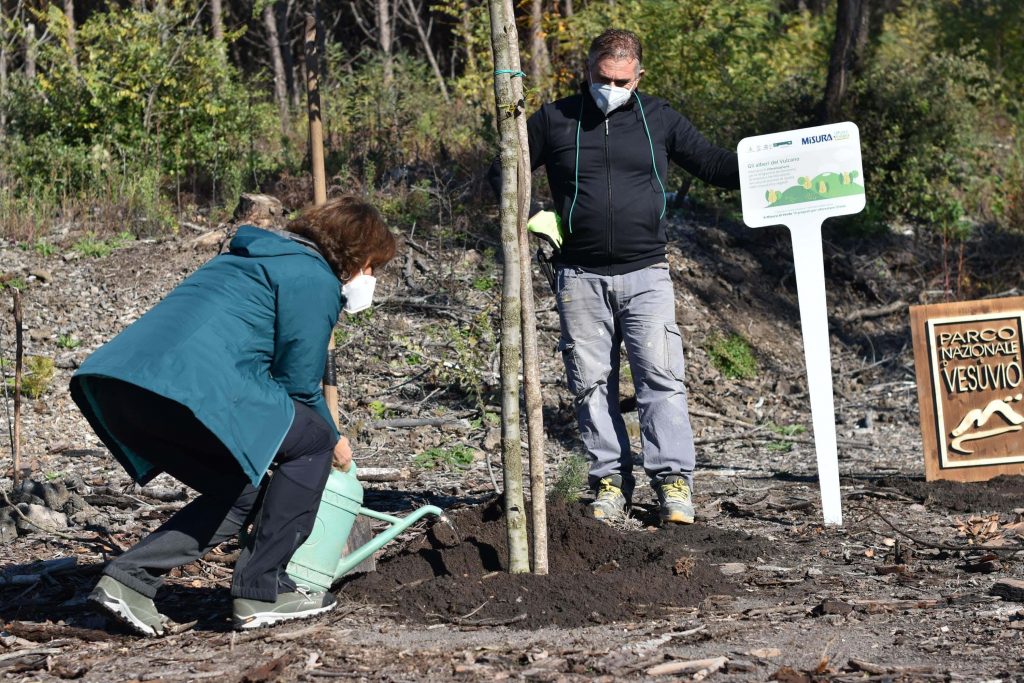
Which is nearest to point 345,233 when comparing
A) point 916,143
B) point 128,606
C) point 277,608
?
point 277,608

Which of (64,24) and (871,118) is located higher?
(64,24)

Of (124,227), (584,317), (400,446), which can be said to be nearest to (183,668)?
(584,317)

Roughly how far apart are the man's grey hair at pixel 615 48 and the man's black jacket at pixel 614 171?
18 cm

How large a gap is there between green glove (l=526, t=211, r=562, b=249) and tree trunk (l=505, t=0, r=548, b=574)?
764mm

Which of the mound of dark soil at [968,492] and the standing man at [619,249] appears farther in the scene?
the mound of dark soil at [968,492]

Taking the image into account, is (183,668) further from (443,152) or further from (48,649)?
(443,152)

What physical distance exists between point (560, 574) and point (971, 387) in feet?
9.20

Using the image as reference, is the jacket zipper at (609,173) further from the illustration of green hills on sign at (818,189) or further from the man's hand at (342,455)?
the man's hand at (342,455)

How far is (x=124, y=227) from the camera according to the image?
11.1 m

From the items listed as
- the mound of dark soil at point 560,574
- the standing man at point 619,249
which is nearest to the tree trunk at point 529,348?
the mound of dark soil at point 560,574

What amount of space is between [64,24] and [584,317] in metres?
9.82

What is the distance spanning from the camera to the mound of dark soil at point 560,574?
3.98 metres

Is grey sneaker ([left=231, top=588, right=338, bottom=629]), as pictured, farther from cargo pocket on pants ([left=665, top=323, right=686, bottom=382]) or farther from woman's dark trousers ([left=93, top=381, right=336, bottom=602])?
cargo pocket on pants ([left=665, top=323, right=686, bottom=382])

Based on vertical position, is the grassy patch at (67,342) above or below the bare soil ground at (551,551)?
above
